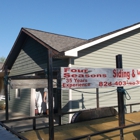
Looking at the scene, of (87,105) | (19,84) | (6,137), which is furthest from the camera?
(87,105)

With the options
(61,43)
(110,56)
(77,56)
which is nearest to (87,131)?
(77,56)

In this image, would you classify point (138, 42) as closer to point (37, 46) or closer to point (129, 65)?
point (129, 65)

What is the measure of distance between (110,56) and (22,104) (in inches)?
274

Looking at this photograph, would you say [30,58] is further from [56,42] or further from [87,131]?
[87,131]

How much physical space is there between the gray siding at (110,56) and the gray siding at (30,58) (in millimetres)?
2662

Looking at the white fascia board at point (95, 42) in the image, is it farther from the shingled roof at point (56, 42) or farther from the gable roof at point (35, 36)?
the gable roof at point (35, 36)

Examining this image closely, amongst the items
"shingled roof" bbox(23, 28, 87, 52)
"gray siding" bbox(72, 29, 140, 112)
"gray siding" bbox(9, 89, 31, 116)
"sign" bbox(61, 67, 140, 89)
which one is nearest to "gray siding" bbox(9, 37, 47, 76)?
"shingled roof" bbox(23, 28, 87, 52)

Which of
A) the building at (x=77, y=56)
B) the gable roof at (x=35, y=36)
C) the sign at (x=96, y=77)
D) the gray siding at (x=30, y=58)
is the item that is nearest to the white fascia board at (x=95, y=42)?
the building at (x=77, y=56)

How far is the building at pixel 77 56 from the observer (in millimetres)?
9039

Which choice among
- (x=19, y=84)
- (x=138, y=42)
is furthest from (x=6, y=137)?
(x=138, y=42)

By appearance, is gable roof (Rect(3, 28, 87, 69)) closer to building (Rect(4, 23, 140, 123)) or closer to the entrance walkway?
building (Rect(4, 23, 140, 123))

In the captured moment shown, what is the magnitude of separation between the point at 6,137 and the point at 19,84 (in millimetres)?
1150

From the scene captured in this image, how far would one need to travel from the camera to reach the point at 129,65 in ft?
36.1

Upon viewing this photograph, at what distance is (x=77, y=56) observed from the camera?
897 cm
